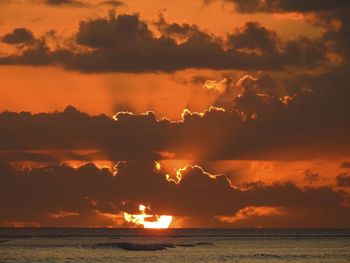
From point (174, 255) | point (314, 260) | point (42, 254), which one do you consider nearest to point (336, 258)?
point (314, 260)

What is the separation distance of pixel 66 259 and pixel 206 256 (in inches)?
747

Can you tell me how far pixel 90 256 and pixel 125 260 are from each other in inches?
373

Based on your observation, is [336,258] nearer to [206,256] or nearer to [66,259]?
[206,256]

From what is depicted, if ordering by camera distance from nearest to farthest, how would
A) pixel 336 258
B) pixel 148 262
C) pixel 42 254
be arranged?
pixel 148 262 < pixel 336 258 < pixel 42 254

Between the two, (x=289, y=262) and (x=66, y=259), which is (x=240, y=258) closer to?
(x=289, y=262)

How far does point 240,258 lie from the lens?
10631 cm

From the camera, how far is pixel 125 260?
10106cm

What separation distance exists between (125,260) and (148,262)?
14.3 ft

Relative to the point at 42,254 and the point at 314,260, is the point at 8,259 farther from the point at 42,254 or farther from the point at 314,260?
the point at 314,260

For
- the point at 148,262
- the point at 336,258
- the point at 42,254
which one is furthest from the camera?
the point at 42,254

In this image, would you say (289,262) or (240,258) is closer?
(289,262)

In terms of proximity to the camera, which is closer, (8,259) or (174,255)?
(8,259)

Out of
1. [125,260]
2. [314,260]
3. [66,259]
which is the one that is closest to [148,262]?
[125,260]

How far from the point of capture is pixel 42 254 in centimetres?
11269
